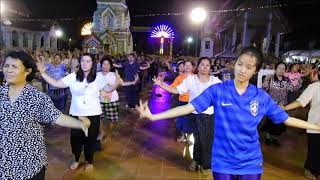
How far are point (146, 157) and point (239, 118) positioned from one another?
368 cm

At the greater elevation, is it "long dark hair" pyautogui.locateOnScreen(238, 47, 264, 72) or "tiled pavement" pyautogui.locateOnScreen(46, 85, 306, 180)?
"long dark hair" pyautogui.locateOnScreen(238, 47, 264, 72)

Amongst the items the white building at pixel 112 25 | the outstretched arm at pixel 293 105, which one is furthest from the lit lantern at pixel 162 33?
the outstretched arm at pixel 293 105

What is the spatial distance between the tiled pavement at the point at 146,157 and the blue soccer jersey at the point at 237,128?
2.58 m

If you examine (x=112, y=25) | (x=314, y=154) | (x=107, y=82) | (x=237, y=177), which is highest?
(x=112, y=25)

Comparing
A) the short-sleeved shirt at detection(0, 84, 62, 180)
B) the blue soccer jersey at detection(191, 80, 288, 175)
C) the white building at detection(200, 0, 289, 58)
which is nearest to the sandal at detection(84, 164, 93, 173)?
the short-sleeved shirt at detection(0, 84, 62, 180)

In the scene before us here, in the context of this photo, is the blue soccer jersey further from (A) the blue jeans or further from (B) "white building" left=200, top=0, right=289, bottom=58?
(B) "white building" left=200, top=0, right=289, bottom=58

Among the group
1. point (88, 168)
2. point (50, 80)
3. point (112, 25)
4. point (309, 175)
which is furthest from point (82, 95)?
point (112, 25)

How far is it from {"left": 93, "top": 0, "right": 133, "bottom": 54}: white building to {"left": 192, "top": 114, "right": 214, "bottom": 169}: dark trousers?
4460 cm

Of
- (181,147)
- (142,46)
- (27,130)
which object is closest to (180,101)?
(181,147)

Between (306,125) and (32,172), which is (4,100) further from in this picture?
(306,125)

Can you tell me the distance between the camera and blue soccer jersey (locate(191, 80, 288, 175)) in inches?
115

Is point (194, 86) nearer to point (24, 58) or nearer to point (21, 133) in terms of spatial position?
point (24, 58)

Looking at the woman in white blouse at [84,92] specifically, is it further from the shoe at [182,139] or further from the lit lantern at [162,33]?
the lit lantern at [162,33]

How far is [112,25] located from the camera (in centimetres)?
4991
